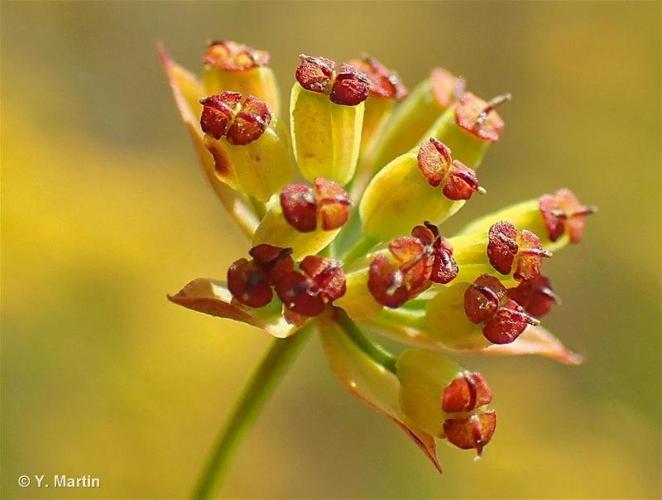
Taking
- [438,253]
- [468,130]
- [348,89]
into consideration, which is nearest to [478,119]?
[468,130]

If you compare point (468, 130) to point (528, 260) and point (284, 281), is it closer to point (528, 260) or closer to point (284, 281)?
point (528, 260)

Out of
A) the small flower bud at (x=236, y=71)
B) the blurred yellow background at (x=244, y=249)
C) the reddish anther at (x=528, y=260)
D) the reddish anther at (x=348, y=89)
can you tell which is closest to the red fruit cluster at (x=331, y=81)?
the reddish anther at (x=348, y=89)

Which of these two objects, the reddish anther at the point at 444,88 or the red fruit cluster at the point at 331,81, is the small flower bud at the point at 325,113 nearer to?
the red fruit cluster at the point at 331,81

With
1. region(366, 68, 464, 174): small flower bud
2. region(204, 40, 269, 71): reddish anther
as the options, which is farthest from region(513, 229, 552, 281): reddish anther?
region(204, 40, 269, 71): reddish anther

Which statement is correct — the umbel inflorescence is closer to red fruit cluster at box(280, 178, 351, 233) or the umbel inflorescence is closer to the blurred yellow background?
red fruit cluster at box(280, 178, 351, 233)

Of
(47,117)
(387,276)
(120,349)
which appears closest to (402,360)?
(387,276)

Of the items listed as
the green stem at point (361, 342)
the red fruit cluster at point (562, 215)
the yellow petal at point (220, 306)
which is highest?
the red fruit cluster at point (562, 215)
